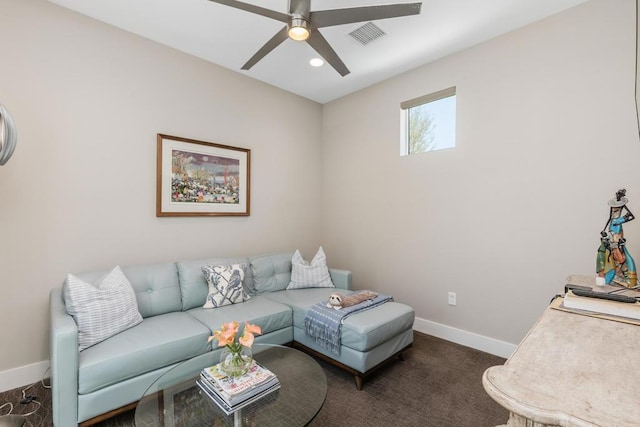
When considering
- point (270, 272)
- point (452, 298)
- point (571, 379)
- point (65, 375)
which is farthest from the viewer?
point (270, 272)

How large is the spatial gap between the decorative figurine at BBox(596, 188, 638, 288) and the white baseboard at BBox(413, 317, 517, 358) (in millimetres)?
1193

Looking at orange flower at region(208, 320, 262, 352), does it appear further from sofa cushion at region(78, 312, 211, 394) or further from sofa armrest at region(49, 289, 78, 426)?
sofa armrest at region(49, 289, 78, 426)

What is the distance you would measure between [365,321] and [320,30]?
8.12 feet

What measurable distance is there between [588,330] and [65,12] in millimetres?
3851

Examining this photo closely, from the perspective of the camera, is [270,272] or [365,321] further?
[270,272]

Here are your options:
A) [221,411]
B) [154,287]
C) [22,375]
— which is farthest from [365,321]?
[22,375]

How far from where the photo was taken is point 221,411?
1.42 metres

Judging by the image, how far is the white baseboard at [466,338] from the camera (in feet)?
8.84

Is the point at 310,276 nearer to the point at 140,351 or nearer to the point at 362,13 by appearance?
the point at 140,351

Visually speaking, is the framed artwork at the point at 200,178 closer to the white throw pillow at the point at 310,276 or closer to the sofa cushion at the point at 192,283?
the sofa cushion at the point at 192,283

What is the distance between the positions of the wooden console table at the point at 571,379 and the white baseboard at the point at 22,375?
3112mm

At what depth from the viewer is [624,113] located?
7.04 ft

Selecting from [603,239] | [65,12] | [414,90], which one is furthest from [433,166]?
[65,12]

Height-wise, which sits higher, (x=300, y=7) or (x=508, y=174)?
(x=300, y=7)
